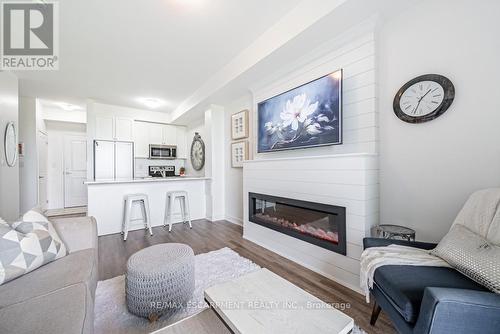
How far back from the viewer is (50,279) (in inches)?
47.1

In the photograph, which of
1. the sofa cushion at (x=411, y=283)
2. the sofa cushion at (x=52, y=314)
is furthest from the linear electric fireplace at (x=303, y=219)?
the sofa cushion at (x=52, y=314)

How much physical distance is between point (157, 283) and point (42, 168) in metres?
5.79

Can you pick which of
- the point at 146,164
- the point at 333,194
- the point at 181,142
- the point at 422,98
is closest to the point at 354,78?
the point at 422,98

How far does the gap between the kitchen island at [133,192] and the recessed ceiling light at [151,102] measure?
1975mm

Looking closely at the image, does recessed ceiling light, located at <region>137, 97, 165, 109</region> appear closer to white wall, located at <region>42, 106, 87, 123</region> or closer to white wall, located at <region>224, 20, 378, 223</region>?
white wall, located at <region>42, 106, 87, 123</region>

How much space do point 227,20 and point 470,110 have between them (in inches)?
91.6

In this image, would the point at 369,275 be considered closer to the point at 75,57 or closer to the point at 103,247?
the point at 103,247

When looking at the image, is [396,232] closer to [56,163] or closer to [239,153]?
[239,153]

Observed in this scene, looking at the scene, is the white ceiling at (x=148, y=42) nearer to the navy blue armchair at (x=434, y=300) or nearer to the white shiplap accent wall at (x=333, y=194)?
the white shiplap accent wall at (x=333, y=194)

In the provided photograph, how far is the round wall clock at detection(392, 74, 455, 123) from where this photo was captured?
1.62m

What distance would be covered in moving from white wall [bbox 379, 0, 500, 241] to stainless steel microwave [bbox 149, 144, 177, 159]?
5.21 metres

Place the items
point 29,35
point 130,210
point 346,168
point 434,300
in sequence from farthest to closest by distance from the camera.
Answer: point 130,210, point 29,35, point 346,168, point 434,300

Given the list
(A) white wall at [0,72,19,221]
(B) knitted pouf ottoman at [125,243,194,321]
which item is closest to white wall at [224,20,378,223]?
(B) knitted pouf ottoman at [125,243,194,321]

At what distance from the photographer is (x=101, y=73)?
129 inches
